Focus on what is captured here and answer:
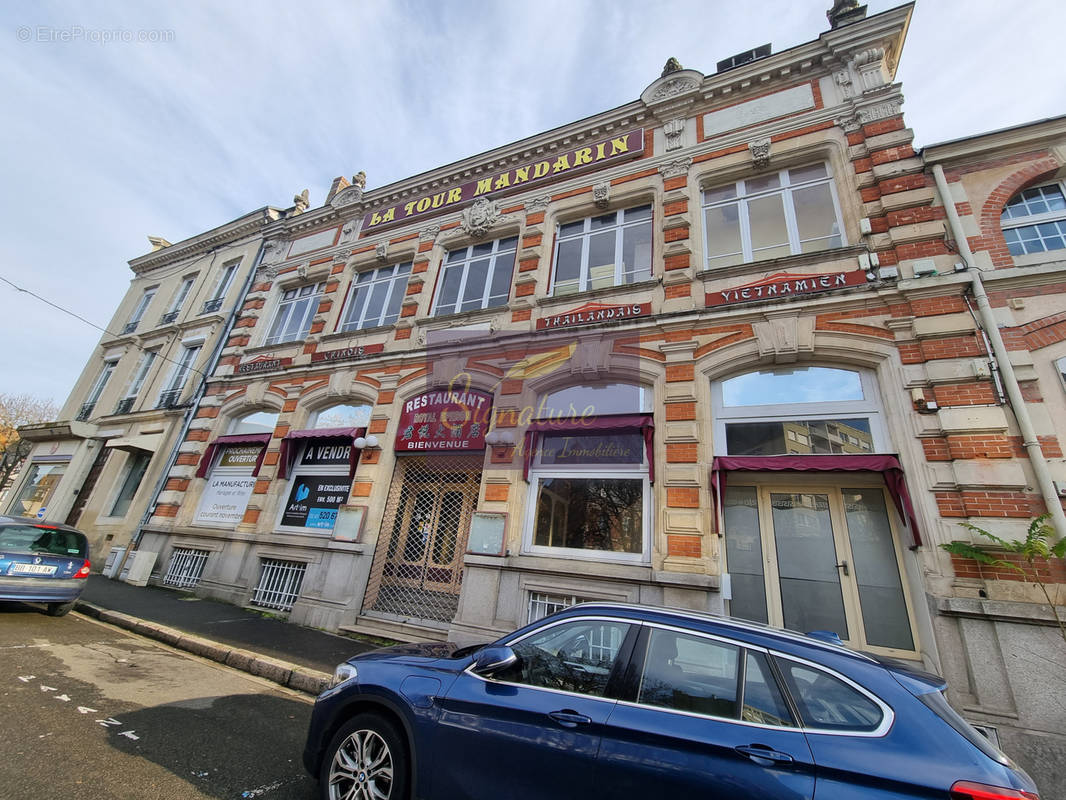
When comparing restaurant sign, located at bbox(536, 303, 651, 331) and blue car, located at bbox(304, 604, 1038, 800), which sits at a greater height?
restaurant sign, located at bbox(536, 303, 651, 331)

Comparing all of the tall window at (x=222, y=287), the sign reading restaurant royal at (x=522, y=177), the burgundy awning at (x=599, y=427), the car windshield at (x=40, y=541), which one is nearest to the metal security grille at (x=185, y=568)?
the car windshield at (x=40, y=541)

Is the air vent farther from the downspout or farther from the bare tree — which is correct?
the bare tree

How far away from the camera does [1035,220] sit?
21.2ft

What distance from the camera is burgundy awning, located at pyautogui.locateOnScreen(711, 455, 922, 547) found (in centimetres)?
561

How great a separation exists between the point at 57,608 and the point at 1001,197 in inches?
639

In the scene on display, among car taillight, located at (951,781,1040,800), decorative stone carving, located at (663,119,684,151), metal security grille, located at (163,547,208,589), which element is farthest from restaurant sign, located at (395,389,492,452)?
car taillight, located at (951,781,1040,800)

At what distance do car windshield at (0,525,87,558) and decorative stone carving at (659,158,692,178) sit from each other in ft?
42.6

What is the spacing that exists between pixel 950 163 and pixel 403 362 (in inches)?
412

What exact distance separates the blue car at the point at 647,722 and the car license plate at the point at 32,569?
7.20 metres

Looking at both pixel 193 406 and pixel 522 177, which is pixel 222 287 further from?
pixel 522 177

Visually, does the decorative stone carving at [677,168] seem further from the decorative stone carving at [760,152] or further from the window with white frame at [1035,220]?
the window with white frame at [1035,220]

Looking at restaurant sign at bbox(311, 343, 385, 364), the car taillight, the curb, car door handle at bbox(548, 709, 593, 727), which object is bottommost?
the curb

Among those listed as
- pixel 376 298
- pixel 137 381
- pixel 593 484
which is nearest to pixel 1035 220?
pixel 593 484

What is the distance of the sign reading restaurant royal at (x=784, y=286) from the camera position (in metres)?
6.93
